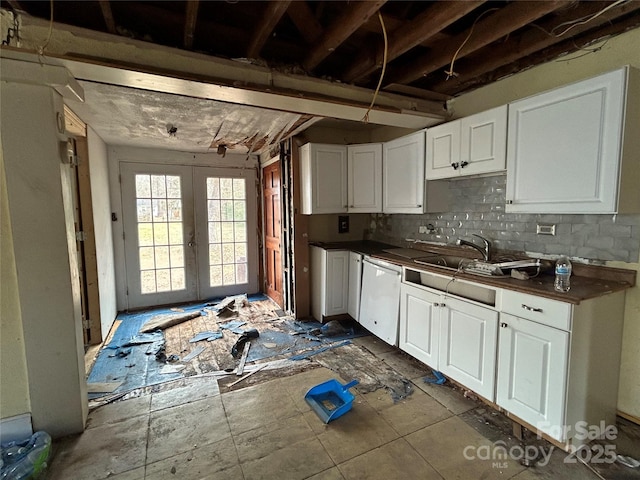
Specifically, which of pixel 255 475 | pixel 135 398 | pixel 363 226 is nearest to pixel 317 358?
pixel 255 475

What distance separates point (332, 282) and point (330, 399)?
4.80 feet

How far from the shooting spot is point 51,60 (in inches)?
65.4

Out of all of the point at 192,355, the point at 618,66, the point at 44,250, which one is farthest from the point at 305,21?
the point at 192,355

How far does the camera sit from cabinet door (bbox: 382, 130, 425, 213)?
2.85 meters

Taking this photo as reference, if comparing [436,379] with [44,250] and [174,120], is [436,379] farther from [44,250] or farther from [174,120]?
[174,120]

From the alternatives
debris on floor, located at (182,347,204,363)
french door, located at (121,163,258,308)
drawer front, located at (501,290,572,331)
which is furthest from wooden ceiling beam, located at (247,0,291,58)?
french door, located at (121,163,258,308)

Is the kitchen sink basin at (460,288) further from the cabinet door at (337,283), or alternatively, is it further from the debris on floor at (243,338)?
the debris on floor at (243,338)

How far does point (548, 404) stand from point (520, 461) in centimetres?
35

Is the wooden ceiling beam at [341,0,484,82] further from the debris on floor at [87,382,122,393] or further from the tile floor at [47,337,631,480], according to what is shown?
the debris on floor at [87,382,122,393]

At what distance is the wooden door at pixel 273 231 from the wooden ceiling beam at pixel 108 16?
7.85 ft

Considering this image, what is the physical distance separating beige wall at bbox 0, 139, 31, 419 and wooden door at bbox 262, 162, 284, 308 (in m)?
2.63

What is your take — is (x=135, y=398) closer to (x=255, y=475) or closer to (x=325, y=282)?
(x=255, y=475)

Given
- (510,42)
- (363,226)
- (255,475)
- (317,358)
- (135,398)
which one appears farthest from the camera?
(363,226)

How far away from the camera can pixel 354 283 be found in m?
3.44
